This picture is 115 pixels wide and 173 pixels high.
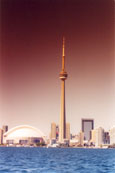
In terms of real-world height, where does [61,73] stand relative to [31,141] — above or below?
above

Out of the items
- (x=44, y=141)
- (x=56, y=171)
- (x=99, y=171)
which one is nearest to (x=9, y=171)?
(x=56, y=171)

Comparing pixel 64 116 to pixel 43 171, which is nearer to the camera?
pixel 43 171

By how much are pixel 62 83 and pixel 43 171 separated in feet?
396

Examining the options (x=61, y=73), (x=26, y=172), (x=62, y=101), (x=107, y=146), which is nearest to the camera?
(x=26, y=172)

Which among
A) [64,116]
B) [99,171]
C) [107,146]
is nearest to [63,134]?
[64,116]

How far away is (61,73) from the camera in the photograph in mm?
152750

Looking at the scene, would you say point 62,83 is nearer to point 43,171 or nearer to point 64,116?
point 64,116

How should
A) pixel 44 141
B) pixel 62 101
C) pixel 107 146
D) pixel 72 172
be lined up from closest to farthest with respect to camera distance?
pixel 72 172 < pixel 62 101 < pixel 107 146 < pixel 44 141

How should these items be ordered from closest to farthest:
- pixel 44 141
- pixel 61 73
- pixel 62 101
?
pixel 62 101 → pixel 61 73 → pixel 44 141

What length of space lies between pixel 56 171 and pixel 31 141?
165856 millimetres

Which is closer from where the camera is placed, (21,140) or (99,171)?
(99,171)

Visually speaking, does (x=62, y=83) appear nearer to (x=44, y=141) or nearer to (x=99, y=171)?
(x=44, y=141)

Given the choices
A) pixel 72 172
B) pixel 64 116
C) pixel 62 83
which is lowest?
pixel 72 172

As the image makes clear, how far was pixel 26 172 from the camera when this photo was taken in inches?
1127
